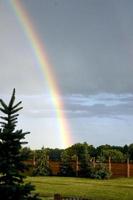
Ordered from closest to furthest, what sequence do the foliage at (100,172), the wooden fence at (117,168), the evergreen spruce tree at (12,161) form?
the evergreen spruce tree at (12,161) < the foliage at (100,172) < the wooden fence at (117,168)

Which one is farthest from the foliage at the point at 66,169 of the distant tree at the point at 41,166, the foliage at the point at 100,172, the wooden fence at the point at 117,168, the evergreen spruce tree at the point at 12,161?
the evergreen spruce tree at the point at 12,161

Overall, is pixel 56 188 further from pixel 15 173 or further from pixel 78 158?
pixel 15 173

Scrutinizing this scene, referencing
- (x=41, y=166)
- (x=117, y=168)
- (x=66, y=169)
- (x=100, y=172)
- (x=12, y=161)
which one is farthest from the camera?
(x=41, y=166)

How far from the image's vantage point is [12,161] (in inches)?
350

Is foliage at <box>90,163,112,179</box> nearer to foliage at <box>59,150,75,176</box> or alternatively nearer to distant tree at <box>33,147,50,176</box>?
foliage at <box>59,150,75,176</box>

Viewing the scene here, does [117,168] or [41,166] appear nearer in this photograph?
[117,168]

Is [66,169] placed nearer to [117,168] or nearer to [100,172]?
[100,172]

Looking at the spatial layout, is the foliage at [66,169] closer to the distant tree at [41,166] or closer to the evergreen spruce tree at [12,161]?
the distant tree at [41,166]

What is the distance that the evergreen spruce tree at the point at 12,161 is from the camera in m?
8.77

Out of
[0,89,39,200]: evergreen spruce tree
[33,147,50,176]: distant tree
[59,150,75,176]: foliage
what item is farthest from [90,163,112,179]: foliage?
[0,89,39,200]: evergreen spruce tree

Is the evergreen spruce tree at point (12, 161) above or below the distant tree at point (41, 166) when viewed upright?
below

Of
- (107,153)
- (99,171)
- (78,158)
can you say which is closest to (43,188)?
(99,171)

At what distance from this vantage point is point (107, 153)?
60.8m

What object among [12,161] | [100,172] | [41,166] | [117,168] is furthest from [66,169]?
[12,161]
